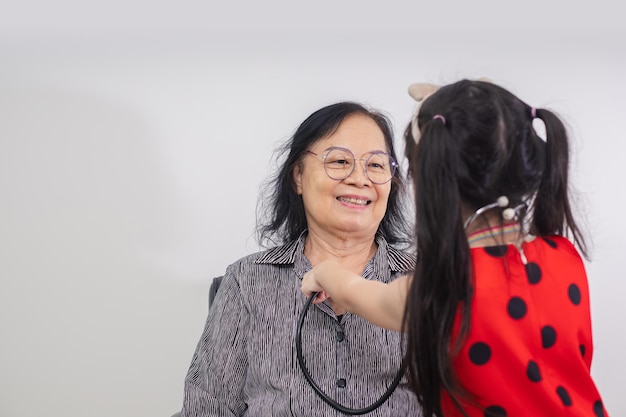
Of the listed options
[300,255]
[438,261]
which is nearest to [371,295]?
[438,261]

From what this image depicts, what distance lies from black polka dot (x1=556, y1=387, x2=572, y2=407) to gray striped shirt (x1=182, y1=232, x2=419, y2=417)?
1.84 feet

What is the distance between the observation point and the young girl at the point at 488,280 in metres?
1.06

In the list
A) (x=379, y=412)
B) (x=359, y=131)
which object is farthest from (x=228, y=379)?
(x=359, y=131)

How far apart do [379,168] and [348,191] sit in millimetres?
128

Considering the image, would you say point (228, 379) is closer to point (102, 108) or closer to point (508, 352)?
point (508, 352)

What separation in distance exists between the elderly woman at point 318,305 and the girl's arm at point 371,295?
1.21ft

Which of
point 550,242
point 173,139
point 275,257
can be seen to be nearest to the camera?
point 550,242

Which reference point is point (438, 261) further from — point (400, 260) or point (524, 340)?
point (400, 260)

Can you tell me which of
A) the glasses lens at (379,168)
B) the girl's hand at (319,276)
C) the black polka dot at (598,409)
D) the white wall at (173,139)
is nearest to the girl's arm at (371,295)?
the girl's hand at (319,276)

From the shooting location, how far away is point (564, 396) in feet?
3.60

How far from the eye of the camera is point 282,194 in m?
1.98

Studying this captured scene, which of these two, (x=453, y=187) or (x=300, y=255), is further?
(x=300, y=255)

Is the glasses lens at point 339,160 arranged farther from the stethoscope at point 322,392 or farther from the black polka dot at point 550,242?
the black polka dot at point 550,242

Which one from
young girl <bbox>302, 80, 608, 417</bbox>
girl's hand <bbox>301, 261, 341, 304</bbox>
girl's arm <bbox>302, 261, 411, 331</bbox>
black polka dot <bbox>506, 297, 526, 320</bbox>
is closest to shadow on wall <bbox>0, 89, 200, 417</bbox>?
girl's hand <bbox>301, 261, 341, 304</bbox>
